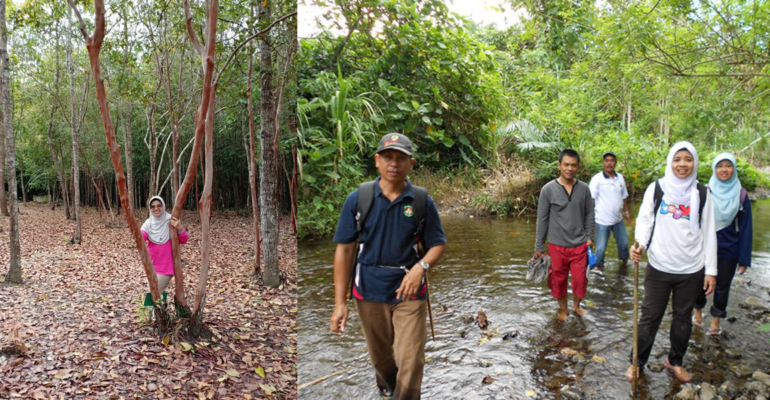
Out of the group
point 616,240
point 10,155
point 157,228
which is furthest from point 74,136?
point 616,240

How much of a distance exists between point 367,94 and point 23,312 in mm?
5974

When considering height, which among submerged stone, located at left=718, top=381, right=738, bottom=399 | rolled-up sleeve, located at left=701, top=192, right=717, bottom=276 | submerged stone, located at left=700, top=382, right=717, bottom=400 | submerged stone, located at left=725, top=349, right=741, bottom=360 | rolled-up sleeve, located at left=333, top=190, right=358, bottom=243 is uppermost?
rolled-up sleeve, located at left=333, top=190, right=358, bottom=243

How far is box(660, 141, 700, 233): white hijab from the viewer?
352cm

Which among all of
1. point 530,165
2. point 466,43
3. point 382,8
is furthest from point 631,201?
point 382,8

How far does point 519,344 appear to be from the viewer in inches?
164

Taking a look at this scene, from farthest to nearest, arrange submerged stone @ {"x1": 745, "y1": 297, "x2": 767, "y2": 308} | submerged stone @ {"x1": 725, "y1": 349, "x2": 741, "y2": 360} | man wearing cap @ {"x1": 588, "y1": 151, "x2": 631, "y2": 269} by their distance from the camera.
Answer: man wearing cap @ {"x1": 588, "y1": 151, "x2": 631, "y2": 269} → submerged stone @ {"x1": 745, "y1": 297, "x2": 767, "y2": 308} → submerged stone @ {"x1": 725, "y1": 349, "x2": 741, "y2": 360}

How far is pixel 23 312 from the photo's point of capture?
284 inches

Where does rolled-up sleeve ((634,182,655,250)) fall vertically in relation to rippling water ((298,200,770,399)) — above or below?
above

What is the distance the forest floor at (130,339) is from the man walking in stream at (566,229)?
9.83 ft

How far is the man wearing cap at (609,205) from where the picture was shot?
6594 millimetres

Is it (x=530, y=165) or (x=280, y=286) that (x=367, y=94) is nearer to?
(x=280, y=286)

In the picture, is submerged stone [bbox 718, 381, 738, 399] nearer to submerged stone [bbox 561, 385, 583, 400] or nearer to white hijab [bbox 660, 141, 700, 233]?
submerged stone [bbox 561, 385, 583, 400]

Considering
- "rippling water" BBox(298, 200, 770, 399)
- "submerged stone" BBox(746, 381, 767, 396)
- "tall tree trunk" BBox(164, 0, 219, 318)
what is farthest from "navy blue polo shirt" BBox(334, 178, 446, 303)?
"tall tree trunk" BBox(164, 0, 219, 318)

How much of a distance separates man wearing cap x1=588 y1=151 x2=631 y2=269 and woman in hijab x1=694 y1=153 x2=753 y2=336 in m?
2.06
